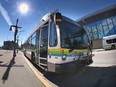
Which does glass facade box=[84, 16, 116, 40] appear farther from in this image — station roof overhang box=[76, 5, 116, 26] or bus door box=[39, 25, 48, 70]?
bus door box=[39, 25, 48, 70]

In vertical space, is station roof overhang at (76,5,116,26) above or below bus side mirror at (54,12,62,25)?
above

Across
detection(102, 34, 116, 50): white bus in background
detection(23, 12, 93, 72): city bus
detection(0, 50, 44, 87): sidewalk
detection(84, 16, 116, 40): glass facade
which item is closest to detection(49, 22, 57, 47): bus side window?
detection(23, 12, 93, 72): city bus

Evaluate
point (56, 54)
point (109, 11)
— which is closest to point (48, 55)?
point (56, 54)

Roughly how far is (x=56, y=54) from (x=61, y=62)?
47 cm

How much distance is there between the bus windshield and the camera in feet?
25.6

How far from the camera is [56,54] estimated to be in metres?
7.64

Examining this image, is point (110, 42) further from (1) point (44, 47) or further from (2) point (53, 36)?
(2) point (53, 36)

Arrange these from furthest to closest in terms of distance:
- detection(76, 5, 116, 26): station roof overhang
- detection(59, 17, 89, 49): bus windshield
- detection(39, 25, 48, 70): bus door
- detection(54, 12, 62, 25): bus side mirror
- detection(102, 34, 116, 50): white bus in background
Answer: detection(76, 5, 116, 26): station roof overhang < detection(102, 34, 116, 50): white bus in background < detection(39, 25, 48, 70): bus door < detection(59, 17, 89, 49): bus windshield < detection(54, 12, 62, 25): bus side mirror

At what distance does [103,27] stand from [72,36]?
120 feet

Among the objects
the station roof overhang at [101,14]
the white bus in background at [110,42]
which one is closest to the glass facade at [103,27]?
the station roof overhang at [101,14]

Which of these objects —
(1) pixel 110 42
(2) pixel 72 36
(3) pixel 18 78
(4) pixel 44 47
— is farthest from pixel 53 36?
(1) pixel 110 42

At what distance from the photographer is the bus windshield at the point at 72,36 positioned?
780cm

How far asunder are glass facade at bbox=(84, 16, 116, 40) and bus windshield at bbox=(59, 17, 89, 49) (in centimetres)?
3147

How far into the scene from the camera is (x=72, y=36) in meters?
8.19
